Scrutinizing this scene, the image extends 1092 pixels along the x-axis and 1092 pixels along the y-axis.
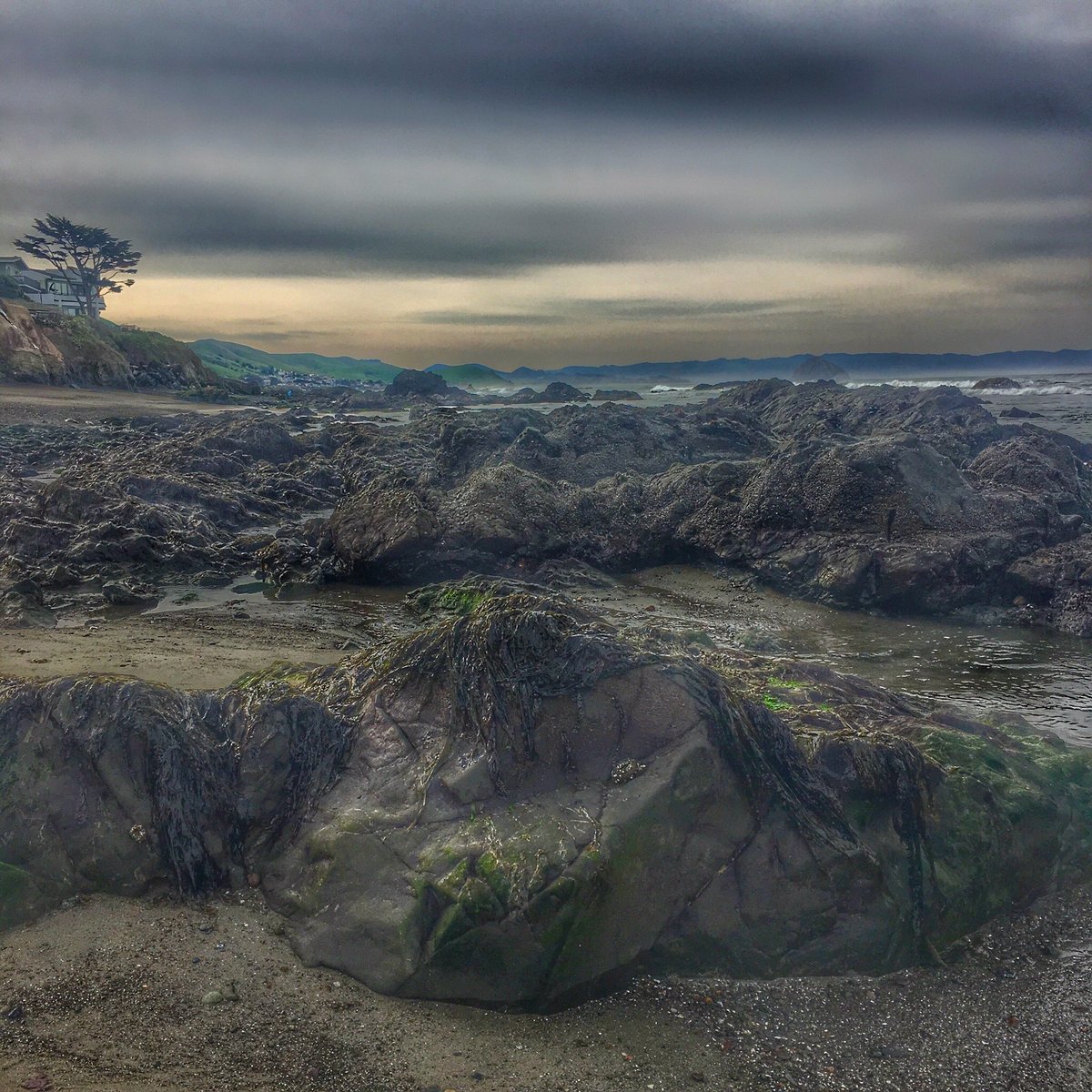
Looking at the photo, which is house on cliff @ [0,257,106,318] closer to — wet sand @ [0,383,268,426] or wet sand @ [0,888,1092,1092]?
wet sand @ [0,383,268,426]

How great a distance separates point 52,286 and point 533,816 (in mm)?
85753

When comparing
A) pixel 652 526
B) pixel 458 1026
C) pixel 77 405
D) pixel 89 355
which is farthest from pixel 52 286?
pixel 458 1026

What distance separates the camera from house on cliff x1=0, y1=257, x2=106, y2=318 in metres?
71.6

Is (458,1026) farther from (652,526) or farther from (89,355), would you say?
(89,355)

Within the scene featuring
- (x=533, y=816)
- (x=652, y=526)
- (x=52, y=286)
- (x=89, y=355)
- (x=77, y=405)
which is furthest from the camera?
(x=52, y=286)

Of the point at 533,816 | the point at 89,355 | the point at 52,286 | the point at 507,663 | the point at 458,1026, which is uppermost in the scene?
the point at 52,286

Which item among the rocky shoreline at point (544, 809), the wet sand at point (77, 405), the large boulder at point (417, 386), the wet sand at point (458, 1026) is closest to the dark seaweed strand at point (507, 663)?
the rocky shoreline at point (544, 809)

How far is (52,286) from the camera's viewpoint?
74750 millimetres

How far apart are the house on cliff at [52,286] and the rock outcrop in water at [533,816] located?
7787cm

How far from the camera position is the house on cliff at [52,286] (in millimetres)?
71562

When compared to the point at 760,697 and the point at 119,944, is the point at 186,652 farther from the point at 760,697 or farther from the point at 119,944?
the point at 760,697

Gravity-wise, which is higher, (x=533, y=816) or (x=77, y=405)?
(x=77, y=405)

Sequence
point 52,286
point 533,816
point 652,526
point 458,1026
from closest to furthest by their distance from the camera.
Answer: point 458,1026 < point 533,816 < point 652,526 < point 52,286

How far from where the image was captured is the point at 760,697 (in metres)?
7.12
